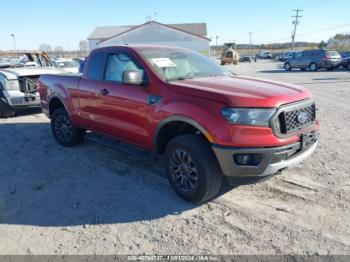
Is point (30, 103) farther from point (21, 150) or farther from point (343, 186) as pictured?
point (343, 186)

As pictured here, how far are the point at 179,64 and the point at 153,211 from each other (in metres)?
2.07

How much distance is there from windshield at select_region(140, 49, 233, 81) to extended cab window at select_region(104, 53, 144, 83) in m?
0.25

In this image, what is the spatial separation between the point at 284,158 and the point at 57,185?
3084 millimetres

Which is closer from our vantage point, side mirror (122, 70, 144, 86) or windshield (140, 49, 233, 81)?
side mirror (122, 70, 144, 86)

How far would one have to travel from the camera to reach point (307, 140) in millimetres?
3740

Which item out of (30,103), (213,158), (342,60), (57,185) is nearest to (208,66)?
(213,158)

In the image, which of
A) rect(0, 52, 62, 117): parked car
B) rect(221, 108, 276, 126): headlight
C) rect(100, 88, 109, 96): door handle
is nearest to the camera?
rect(221, 108, 276, 126): headlight

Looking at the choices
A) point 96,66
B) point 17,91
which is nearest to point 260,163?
point 96,66

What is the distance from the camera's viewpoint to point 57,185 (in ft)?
14.8

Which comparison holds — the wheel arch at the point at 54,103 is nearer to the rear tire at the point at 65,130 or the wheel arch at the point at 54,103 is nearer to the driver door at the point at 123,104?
the rear tire at the point at 65,130

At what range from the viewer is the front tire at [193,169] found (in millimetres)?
3535

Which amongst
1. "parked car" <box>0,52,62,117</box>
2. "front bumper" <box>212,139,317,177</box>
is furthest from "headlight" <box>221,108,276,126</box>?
"parked car" <box>0,52,62,117</box>

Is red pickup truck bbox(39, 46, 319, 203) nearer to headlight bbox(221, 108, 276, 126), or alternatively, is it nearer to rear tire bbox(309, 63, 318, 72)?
headlight bbox(221, 108, 276, 126)

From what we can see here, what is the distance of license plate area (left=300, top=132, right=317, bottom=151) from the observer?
3.64 meters
